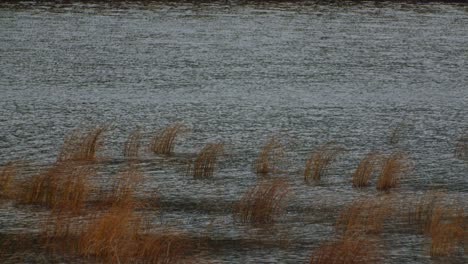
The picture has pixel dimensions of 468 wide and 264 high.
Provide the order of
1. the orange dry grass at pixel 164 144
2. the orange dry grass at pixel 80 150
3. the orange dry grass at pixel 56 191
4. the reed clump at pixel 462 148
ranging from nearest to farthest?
the orange dry grass at pixel 56 191 → the orange dry grass at pixel 80 150 → the orange dry grass at pixel 164 144 → the reed clump at pixel 462 148

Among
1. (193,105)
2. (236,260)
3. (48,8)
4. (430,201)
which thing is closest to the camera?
(236,260)

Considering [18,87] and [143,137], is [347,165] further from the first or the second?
[18,87]

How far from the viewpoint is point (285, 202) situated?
81.3 feet

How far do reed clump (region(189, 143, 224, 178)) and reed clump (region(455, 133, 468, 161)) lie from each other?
804 centimetres

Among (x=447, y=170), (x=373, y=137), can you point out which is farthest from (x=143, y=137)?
(x=447, y=170)

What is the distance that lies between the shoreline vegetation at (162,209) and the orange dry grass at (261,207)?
23 millimetres

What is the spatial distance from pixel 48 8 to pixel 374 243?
228ft

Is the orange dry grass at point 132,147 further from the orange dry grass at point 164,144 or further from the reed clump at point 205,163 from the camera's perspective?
the reed clump at point 205,163

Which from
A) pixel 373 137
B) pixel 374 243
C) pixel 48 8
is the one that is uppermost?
pixel 374 243

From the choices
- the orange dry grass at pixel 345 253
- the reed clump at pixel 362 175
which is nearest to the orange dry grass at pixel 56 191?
the orange dry grass at pixel 345 253

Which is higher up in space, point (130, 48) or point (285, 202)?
point (285, 202)

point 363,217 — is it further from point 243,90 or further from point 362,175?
point 243,90

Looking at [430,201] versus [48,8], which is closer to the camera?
[430,201]

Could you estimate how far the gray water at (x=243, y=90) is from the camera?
86.9 ft
